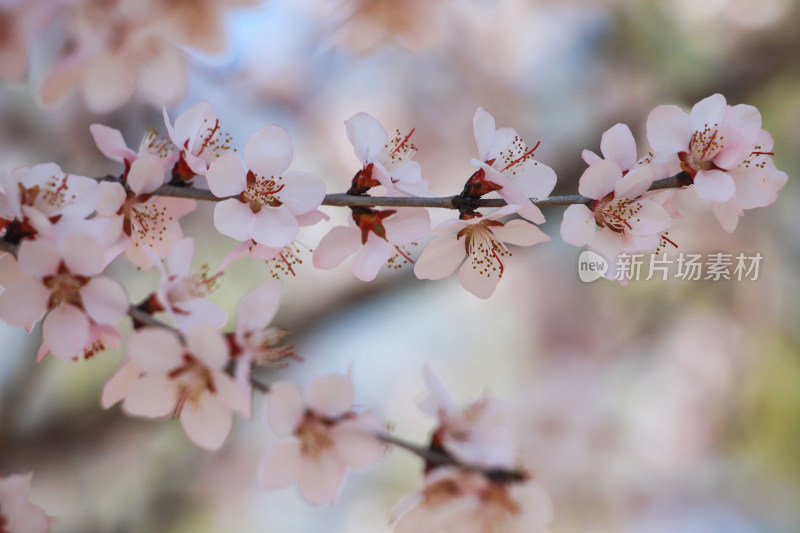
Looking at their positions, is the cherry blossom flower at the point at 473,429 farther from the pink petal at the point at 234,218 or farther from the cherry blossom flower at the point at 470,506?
the pink petal at the point at 234,218

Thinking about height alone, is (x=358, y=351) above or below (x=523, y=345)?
below

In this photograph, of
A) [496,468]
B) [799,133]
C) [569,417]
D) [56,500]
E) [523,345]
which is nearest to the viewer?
[496,468]

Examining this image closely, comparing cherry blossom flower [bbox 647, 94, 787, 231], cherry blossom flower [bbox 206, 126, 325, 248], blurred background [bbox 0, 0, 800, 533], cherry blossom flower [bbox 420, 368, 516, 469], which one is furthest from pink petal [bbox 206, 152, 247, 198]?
blurred background [bbox 0, 0, 800, 533]

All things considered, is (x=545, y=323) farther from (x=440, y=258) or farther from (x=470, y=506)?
(x=470, y=506)

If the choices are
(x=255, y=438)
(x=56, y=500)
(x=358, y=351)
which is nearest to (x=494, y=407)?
(x=358, y=351)

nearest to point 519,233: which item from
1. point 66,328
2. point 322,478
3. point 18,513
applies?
point 322,478

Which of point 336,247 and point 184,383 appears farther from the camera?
point 336,247

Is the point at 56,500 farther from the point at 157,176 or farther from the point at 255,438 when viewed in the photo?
the point at 157,176
